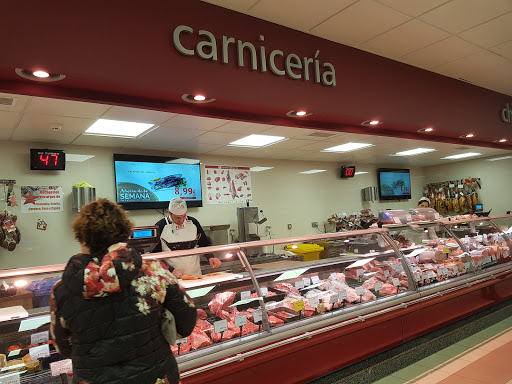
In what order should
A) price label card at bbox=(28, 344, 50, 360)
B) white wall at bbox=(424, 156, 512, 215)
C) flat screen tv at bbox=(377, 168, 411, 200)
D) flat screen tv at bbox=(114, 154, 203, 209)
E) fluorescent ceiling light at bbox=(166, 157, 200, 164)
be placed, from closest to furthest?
price label card at bbox=(28, 344, 50, 360) → flat screen tv at bbox=(114, 154, 203, 209) → fluorescent ceiling light at bbox=(166, 157, 200, 164) → white wall at bbox=(424, 156, 512, 215) → flat screen tv at bbox=(377, 168, 411, 200)

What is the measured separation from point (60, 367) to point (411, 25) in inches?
157

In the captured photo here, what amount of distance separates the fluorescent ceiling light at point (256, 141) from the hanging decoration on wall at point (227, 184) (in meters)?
Result: 1.00

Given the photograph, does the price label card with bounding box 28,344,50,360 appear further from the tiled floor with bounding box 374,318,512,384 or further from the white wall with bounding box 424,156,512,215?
the white wall with bounding box 424,156,512,215

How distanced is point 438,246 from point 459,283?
1.99 ft

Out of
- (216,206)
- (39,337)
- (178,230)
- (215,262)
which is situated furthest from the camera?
(216,206)

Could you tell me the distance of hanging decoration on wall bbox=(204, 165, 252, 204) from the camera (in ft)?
23.8

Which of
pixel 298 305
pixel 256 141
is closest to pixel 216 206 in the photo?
pixel 256 141

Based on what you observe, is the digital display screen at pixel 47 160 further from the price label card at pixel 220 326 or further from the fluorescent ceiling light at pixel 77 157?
the price label card at pixel 220 326

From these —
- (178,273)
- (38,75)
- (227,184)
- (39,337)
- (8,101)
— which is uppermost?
(8,101)

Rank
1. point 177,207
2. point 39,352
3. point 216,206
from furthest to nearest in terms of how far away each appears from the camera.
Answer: point 216,206 < point 177,207 < point 39,352

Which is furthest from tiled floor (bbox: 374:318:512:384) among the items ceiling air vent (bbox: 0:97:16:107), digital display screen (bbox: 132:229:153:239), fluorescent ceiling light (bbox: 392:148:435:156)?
fluorescent ceiling light (bbox: 392:148:435:156)

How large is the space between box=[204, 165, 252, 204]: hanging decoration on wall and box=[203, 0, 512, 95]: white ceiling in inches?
149

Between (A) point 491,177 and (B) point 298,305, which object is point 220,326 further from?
(A) point 491,177

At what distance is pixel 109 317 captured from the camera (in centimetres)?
153
